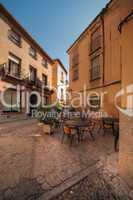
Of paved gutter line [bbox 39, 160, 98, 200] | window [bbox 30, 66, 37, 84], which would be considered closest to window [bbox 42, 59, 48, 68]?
window [bbox 30, 66, 37, 84]

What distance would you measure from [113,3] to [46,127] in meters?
7.84

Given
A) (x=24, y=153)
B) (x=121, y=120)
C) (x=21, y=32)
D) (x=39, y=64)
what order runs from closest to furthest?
(x=121, y=120) → (x=24, y=153) → (x=21, y=32) → (x=39, y=64)

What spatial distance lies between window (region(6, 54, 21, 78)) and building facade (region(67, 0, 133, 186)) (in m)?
4.92

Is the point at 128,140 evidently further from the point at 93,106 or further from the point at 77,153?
the point at 93,106

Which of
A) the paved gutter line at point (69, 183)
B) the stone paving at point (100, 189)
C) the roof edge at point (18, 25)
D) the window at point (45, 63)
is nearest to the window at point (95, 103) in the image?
the paved gutter line at point (69, 183)

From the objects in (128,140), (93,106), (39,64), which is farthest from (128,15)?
(39,64)

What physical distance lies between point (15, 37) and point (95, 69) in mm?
7555

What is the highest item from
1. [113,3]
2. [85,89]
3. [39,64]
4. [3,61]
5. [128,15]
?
[113,3]

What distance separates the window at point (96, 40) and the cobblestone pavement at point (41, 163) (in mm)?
6647

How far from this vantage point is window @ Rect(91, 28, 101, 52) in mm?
8090

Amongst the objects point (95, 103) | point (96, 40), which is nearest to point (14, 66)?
point (96, 40)

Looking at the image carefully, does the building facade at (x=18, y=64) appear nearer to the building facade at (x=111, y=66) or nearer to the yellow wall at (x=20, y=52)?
the yellow wall at (x=20, y=52)

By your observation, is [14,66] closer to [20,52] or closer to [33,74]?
[20,52]

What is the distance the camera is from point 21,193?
1919 millimetres
